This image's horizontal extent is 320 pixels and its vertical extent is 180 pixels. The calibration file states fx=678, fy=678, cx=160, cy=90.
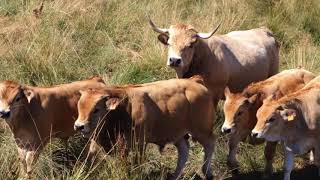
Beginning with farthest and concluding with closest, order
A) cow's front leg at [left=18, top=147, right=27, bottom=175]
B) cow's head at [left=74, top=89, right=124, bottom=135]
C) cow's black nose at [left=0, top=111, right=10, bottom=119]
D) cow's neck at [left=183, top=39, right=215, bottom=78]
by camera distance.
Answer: cow's neck at [left=183, top=39, right=215, bottom=78] < cow's black nose at [left=0, top=111, right=10, bottom=119] < cow's head at [left=74, top=89, right=124, bottom=135] < cow's front leg at [left=18, top=147, right=27, bottom=175]

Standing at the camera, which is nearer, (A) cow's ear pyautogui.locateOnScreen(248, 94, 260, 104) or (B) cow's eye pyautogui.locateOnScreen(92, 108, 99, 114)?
(B) cow's eye pyautogui.locateOnScreen(92, 108, 99, 114)

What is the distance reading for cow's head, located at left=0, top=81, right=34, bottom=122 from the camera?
712 cm

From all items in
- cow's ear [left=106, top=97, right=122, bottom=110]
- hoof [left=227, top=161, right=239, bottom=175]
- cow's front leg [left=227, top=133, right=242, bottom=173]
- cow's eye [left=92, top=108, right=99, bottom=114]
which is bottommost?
hoof [left=227, top=161, right=239, bottom=175]

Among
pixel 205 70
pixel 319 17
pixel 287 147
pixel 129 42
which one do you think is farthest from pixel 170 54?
pixel 319 17

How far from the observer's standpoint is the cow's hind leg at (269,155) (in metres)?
7.89

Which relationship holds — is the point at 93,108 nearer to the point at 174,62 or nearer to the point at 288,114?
the point at 174,62

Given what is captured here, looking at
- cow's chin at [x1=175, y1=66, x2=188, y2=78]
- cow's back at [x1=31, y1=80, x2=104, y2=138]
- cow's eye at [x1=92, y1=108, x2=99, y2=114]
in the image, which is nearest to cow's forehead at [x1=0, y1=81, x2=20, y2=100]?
cow's back at [x1=31, y1=80, x2=104, y2=138]

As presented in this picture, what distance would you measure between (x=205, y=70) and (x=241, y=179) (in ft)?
5.77

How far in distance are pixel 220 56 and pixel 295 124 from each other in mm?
2203

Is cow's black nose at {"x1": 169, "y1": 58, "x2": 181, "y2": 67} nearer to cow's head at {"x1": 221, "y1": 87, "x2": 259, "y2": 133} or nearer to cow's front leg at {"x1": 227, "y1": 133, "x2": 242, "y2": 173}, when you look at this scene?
cow's head at {"x1": 221, "y1": 87, "x2": 259, "y2": 133}

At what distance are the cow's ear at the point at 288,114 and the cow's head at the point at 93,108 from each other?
173 centimetres

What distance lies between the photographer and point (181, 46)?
8.74 meters

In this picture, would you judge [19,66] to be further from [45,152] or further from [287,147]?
[287,147]

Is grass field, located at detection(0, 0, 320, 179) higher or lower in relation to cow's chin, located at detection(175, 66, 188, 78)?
lower
